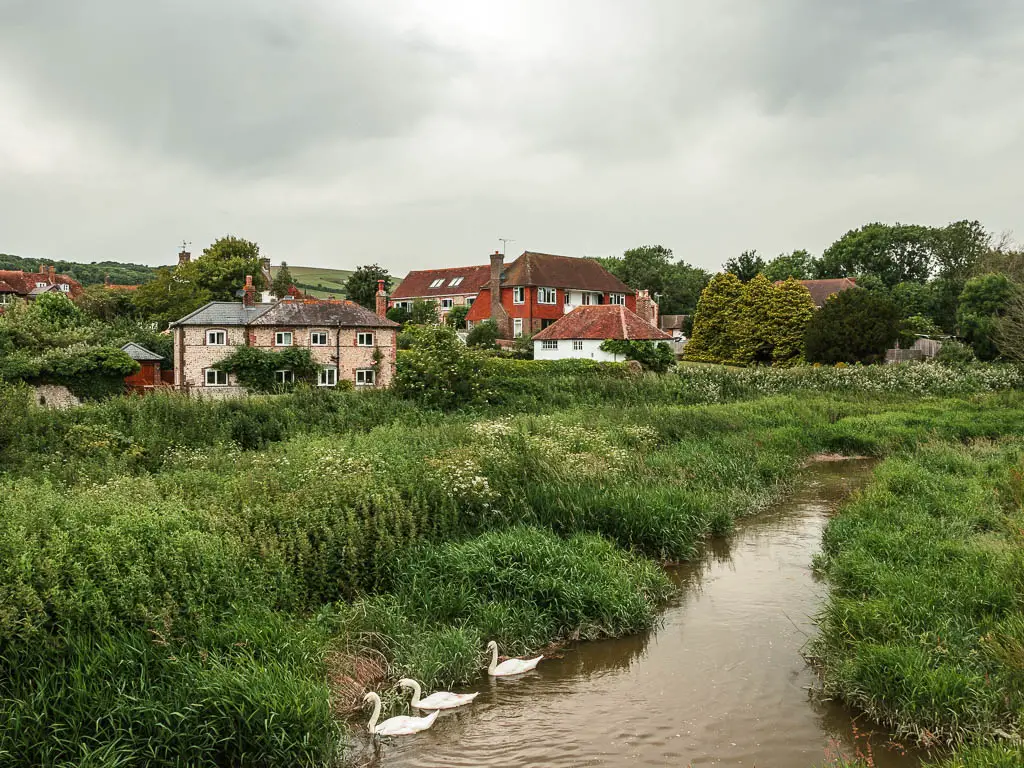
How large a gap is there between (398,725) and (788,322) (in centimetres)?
5600

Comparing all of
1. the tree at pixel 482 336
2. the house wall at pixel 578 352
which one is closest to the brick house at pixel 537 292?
the tree at pixel 482 336

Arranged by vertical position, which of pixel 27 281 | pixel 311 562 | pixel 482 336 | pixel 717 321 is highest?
pixel 27 281

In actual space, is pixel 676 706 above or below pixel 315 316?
below

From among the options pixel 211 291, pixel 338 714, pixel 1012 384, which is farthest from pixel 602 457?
pixel 211 291

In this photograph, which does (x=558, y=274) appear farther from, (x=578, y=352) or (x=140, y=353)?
(x=140, y=353)

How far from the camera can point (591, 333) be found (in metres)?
52.6

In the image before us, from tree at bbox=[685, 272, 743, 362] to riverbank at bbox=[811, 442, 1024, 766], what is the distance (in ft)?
151

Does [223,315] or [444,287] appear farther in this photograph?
Answer: [444,287]

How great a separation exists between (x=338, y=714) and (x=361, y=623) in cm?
174

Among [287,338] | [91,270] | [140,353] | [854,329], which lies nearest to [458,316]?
[287,338]

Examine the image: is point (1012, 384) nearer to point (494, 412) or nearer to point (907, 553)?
point (494, 412)

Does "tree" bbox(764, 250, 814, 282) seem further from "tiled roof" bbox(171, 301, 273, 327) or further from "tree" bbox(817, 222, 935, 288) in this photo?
"tiled roof" bbox(171, 301, 273, 327)

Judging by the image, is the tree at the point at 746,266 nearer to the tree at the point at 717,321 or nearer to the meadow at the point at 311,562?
the tree at the point at 717,321

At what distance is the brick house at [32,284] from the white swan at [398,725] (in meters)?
95.9
